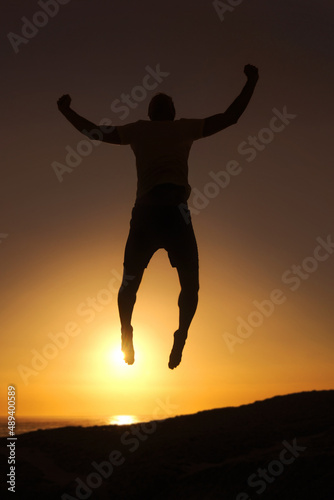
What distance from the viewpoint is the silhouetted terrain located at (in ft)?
78.3

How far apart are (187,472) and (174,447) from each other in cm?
388

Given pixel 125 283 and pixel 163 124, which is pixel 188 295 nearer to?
pixel 125 283

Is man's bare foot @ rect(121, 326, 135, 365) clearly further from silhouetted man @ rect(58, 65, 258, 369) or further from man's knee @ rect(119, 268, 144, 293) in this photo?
man's knee @ rect(119, 268, 144, 293)

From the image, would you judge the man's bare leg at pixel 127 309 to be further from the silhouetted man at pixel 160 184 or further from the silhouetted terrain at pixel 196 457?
the silhouetted terrain at pixel 196 457

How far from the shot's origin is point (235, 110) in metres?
6.47

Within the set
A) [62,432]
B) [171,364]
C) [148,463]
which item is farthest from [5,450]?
[171,364]

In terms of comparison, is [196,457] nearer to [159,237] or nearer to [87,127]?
[159,237]

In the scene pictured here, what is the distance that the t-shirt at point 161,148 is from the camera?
632 cm

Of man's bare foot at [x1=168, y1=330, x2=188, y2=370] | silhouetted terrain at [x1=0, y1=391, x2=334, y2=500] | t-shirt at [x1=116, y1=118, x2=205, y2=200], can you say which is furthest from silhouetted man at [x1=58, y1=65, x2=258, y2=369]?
silhouetted terrain at [x1=0, y1=391, x2=334, y2=500]

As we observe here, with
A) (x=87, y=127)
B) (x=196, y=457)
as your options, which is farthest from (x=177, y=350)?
(x=196, y=457)

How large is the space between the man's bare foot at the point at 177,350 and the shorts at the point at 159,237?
92 centimetres

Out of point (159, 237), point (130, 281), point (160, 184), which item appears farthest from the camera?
→ point (130, 281)

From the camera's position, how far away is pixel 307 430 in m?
29.4

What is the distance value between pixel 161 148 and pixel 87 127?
87 cm
